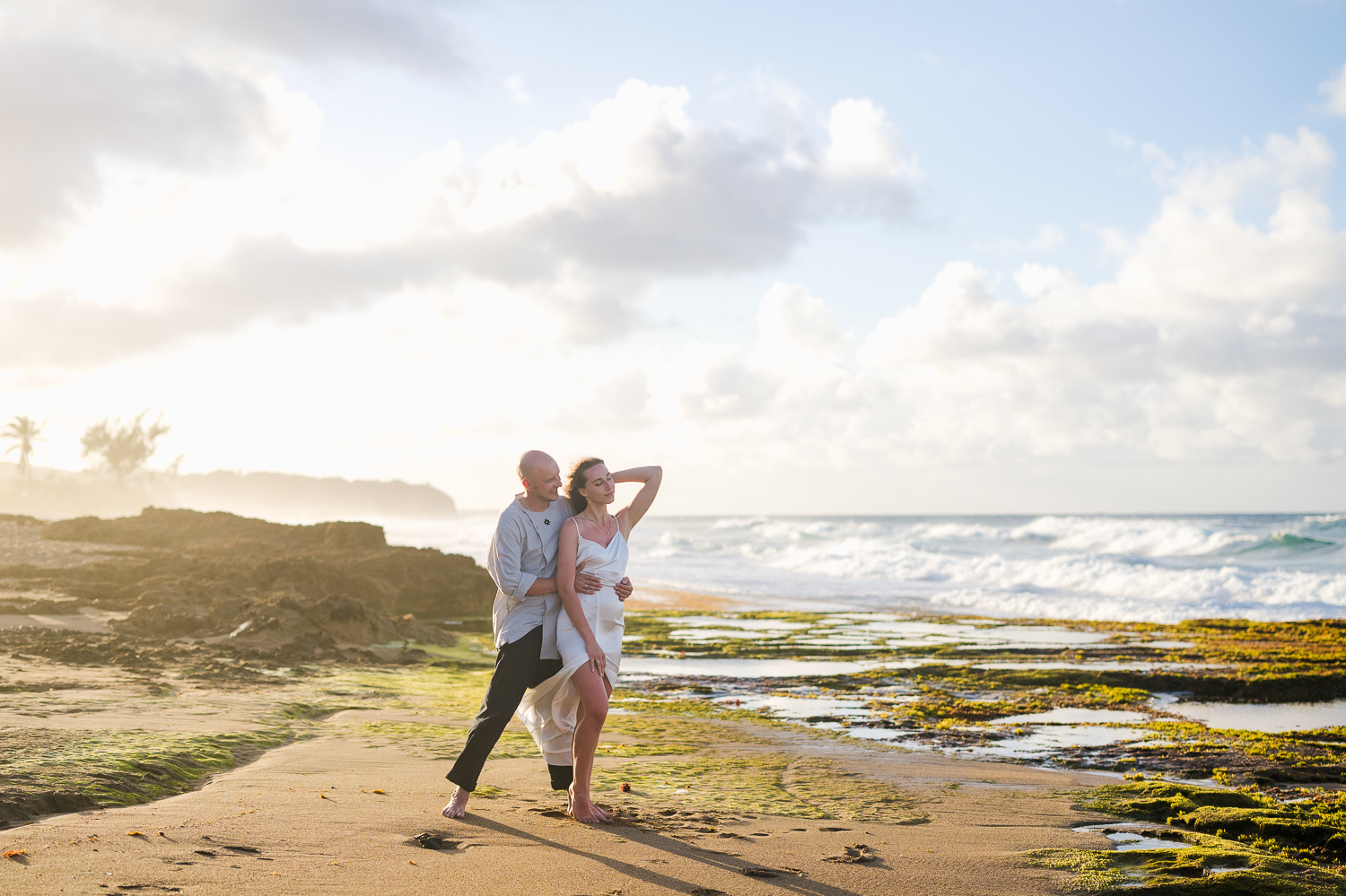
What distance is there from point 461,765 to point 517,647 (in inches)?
26.3

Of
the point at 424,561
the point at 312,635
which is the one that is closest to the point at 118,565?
the point at 424,561

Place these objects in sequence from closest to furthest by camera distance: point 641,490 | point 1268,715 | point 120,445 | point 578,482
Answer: point 578,482
point 641,490
point 1268,715
point 120,445

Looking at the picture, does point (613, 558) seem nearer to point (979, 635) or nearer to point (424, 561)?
point (979, 635)

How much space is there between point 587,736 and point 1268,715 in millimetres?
8475

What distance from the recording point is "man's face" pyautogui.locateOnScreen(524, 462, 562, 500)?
16.2 feet

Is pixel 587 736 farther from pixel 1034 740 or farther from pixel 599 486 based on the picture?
pixel 1034 740

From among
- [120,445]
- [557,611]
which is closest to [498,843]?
[557,611]

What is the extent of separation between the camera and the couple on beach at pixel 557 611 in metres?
A: 4.79

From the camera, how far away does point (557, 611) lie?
16.1 feet

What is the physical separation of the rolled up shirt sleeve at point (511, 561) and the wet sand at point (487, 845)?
121 centimetres

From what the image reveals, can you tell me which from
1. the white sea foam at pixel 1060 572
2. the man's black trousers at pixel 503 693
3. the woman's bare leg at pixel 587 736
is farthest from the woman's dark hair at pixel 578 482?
the white sea foam at pixel 1060 572

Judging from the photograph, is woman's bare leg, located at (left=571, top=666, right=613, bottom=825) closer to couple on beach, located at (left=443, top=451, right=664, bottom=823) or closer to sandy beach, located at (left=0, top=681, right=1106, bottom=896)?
couple on beach, located at (left=443, top=451, right=664, bottom=823)

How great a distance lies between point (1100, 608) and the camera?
76.6ft

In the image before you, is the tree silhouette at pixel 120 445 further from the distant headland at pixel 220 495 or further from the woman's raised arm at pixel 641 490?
the woman's raised arm at pixel 641 490
